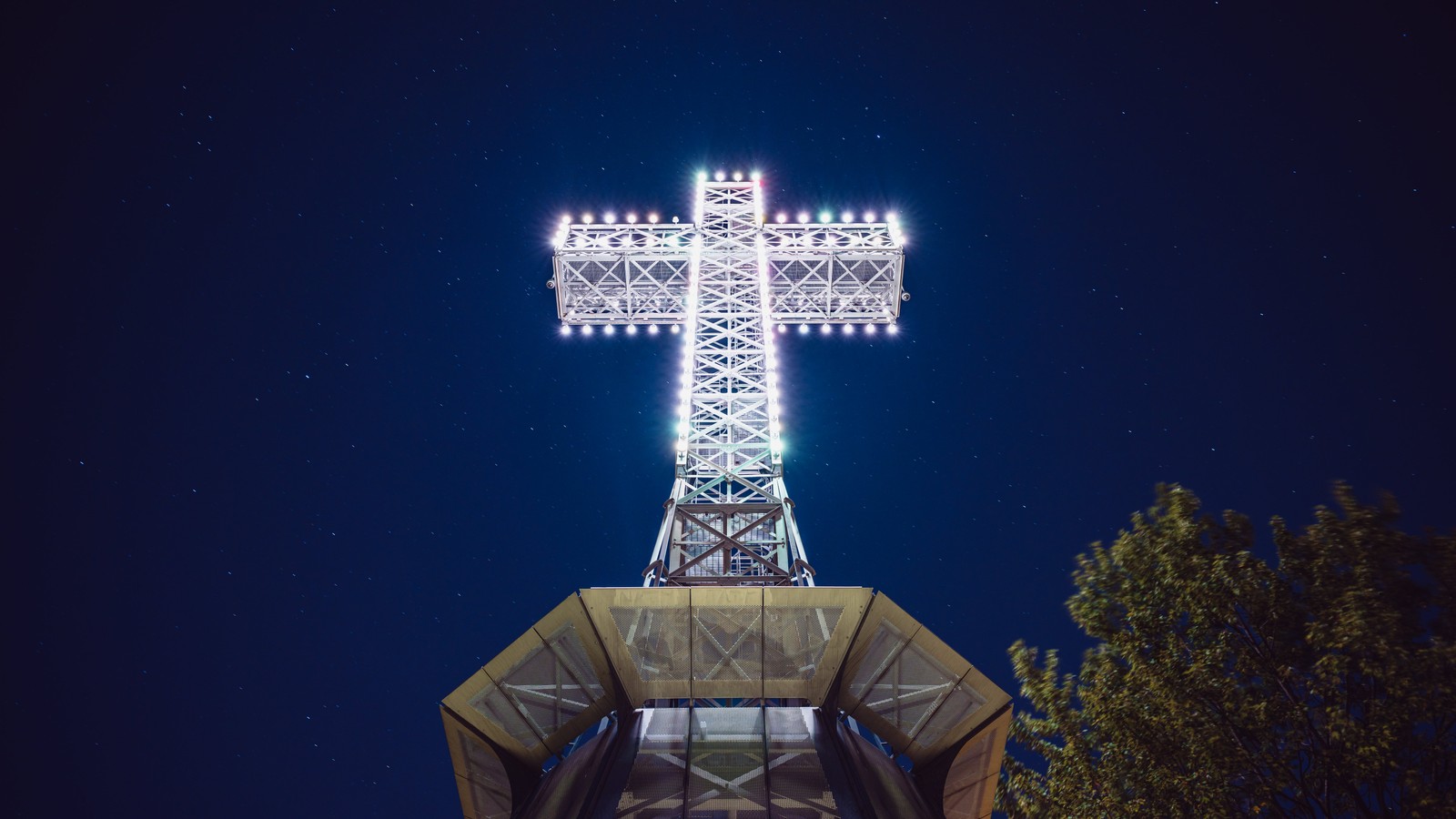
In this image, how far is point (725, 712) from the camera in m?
10.1

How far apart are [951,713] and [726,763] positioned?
252 cm

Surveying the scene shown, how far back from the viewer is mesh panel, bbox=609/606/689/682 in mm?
9391

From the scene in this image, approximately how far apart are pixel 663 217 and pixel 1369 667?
8143 cm

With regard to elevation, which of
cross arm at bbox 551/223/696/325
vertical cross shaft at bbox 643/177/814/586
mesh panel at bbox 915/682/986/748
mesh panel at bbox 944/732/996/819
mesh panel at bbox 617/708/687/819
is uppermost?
cross arm at bbox 551/223/696/325

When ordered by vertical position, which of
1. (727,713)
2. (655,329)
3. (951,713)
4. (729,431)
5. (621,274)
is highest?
(621,274)

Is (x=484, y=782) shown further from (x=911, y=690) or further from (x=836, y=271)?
(x=836, y=271)

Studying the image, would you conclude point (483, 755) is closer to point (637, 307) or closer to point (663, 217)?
point (637, 307)

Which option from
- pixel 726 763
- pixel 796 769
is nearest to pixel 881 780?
pixel 796 769

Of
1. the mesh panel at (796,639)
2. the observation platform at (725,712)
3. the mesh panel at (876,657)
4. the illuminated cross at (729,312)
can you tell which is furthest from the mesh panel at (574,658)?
the illuminated cross at (729,312)

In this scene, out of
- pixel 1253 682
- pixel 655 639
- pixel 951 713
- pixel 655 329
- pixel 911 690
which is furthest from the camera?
pixel 655 329

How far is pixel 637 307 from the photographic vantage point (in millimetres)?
30656

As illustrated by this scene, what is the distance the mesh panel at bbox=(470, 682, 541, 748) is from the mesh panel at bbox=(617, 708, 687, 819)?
1.29m

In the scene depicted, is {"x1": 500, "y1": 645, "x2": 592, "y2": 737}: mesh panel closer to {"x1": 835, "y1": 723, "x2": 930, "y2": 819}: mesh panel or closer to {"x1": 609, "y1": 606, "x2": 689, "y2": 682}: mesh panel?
{"x1": 609, "y1": 606, "x2": 689, "y2": 682}: mesh panel

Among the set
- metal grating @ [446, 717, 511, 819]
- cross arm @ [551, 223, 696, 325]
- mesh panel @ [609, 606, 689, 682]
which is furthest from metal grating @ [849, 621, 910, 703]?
cross arm @ [551, 223, 696, 325]
